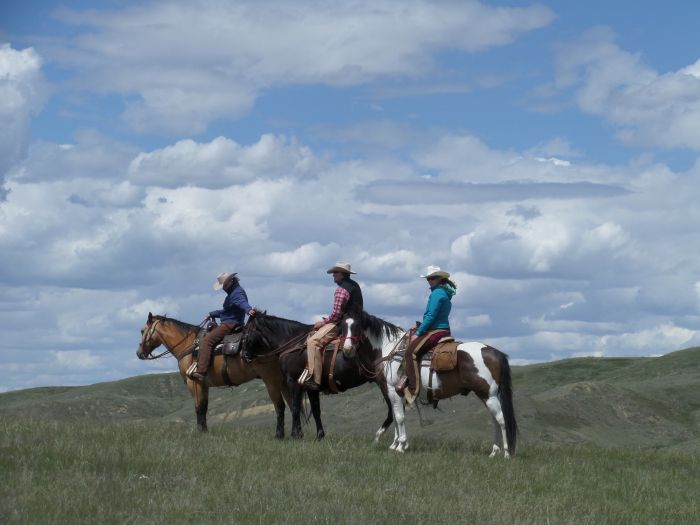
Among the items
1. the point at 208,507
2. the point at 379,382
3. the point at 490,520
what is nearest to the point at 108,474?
the point at 208,507

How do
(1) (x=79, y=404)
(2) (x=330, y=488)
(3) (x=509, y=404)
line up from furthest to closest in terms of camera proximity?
(1) (x=79, y=404)
(3) (x=509, y=404)
(2) (x=330, y=488)

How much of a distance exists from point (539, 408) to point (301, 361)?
58.7ft

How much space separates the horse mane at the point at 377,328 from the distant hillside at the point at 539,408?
3.43 meters

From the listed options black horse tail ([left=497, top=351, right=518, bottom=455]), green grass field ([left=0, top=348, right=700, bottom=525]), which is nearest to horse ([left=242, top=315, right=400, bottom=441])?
green grass field ([left=0, top=348, right=700, bottom=525])

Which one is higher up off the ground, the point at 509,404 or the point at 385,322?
the point at 385,322

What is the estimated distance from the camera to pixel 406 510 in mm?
13328

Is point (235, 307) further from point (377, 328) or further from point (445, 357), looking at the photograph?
point (445, 357)

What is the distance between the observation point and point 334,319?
66.6ft

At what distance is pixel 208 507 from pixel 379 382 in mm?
7215

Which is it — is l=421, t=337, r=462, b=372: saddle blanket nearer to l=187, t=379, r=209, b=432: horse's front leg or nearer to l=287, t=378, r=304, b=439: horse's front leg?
l=287, t=378, r=304, b=439: horse's front leg

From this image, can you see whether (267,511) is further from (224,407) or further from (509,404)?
(224,407)

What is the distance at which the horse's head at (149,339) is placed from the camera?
23516 mm

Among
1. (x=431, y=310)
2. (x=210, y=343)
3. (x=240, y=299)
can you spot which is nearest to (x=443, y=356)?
(x=431, y=310)

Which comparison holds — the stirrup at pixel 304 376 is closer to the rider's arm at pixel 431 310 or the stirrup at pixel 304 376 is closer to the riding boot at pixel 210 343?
the riding boot at pixel 210 343
